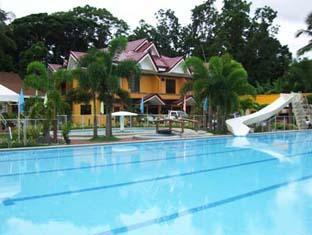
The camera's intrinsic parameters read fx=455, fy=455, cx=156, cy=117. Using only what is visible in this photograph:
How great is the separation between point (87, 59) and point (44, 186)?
495 inches

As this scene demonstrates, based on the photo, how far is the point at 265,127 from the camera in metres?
29.1

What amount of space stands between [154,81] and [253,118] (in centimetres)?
1560

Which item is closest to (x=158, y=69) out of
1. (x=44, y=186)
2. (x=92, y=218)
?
(x=44, y=186)

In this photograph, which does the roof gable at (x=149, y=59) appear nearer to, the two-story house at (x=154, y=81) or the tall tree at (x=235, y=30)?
the two-story house at (x=154, y=81)

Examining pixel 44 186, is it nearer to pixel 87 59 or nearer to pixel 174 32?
pixel 87 59

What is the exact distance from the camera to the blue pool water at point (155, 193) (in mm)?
6539

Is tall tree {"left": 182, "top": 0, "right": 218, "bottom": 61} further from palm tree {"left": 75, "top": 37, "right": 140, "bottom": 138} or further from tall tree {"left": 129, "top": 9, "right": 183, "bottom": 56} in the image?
palm tree {"left": 75, "top": 37, "right": 140, "bottom": 138}

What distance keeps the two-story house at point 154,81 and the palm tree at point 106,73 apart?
15.6m

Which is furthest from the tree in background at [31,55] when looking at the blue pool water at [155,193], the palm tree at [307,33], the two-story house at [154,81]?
the blue pool water at [155,193]

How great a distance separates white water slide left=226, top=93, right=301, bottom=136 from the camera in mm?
26234

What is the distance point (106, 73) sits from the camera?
21.4 m

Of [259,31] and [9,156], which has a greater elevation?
[259,31]

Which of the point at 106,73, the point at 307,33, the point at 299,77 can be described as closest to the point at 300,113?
the point at 307,33

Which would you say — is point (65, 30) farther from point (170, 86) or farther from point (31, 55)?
point (170, 86)
